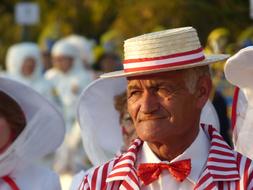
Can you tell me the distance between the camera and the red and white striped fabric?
4168 millimetres

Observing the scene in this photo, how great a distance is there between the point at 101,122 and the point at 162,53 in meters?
2.00

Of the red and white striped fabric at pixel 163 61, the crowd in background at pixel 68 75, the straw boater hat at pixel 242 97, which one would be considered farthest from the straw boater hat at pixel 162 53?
the crowd in background at pixel 68 75

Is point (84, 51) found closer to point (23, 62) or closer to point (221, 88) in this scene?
point (23, 62)

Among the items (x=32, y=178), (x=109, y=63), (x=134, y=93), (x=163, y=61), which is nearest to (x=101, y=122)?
(x=32, y=178)

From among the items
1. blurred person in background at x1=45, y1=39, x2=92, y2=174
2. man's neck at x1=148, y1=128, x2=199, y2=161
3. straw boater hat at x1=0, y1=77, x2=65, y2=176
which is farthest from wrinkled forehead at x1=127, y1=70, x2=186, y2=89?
blurred person in background at x1=45, y1=39, x2=92, y2=174

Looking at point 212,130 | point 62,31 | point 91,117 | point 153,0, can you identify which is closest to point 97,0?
point 62,31

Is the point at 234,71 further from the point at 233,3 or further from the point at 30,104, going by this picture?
the point at 233,3

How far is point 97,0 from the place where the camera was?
2620cm

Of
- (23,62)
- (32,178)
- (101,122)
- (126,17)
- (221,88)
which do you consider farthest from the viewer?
(126,17)

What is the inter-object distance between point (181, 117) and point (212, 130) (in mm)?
251

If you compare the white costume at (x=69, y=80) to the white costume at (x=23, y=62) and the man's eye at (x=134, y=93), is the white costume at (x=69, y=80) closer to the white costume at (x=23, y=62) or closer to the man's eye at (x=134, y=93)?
the white costume at (x=23, y=62)

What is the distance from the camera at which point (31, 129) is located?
5.39m

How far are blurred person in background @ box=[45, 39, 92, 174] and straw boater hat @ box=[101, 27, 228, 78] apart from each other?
9.35 m

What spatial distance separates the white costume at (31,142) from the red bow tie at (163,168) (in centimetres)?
116
